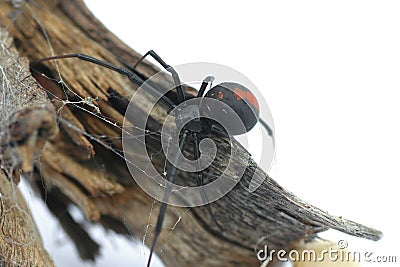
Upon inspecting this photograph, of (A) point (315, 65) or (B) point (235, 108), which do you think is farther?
(A) point (315, 65)

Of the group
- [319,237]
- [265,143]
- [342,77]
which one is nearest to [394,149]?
[342,77]

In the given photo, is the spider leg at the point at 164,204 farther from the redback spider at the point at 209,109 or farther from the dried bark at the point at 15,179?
the dried bark at the point at 15,179

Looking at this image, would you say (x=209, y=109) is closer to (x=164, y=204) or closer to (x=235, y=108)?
(x=235, y=108)

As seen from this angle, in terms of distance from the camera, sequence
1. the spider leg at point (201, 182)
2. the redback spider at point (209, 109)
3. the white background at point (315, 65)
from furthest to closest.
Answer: the white background at point (315, 65)
the redback spider at point (209, 109)
the spider leg at point (201, 182)

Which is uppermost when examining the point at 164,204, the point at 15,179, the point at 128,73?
the point at 128,73

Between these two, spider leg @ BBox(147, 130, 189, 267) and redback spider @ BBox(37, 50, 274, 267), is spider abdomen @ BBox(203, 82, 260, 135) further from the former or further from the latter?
spider leg @ BBox(147, 130, 189, 267)

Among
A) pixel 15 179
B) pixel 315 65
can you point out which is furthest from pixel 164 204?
pixel 315 65

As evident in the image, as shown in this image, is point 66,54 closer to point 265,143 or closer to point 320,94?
point 265,143

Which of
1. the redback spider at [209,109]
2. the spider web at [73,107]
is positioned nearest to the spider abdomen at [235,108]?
the redback spider at [209,109]
